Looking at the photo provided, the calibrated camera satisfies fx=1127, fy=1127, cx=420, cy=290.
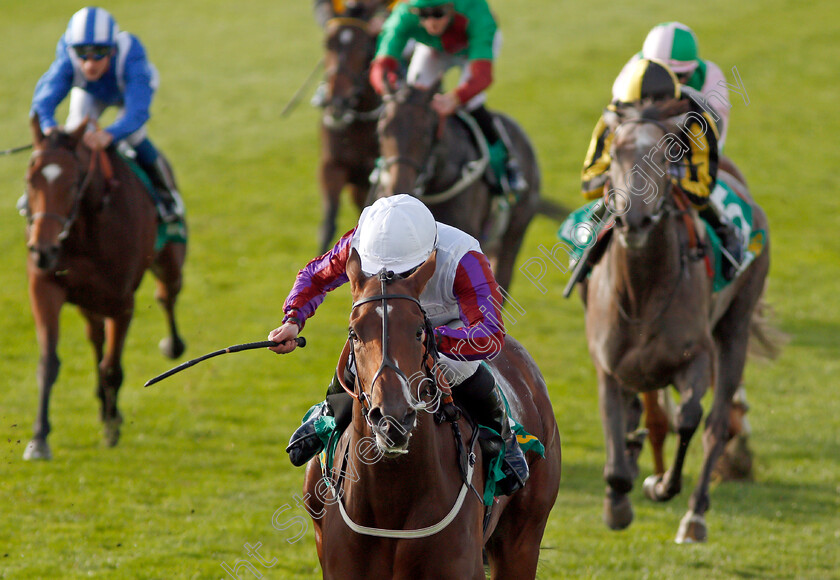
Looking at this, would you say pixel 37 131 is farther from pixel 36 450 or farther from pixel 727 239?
pixel 727 239

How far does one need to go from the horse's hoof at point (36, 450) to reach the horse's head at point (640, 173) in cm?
404

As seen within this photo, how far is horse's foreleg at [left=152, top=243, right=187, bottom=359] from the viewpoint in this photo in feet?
28.5

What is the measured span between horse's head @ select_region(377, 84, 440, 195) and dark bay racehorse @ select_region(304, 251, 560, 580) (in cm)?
425

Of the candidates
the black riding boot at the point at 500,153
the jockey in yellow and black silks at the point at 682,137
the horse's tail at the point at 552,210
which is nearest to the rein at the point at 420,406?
the jockey in yellow and black silks at the point at 682,137

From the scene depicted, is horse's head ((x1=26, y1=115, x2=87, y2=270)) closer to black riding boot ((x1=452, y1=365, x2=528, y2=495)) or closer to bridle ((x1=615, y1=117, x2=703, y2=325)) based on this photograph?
bridle ((x1=615, y1=117, x2=703, y2=325))

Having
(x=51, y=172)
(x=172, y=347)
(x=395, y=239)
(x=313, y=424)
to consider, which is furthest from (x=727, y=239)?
(x=172, y=347)

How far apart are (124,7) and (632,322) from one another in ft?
78.2

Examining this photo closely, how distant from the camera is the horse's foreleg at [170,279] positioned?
870 cm

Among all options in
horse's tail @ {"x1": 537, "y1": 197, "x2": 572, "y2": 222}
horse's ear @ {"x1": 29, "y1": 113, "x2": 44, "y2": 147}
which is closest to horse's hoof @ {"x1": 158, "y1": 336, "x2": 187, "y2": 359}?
horse's ear @ {"x1": 29, "y1": 113, "x2": 44, "y2": 147}

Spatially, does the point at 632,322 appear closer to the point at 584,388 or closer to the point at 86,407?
the point at 584,388

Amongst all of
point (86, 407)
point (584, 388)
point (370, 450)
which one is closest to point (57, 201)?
point (86, 407)

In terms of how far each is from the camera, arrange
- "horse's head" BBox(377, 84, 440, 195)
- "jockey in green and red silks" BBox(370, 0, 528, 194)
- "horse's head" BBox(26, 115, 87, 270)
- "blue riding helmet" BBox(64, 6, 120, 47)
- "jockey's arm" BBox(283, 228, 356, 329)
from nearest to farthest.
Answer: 1. "jockey's arm" BBox(283, 228, 356, 329)
2. "horse's head" BBox(26, 115, 87, 270)
3. "blue riding helmet" BBox(64, 6, 120, 47)
4. "horse's head" BBox(377, 84, 440, 195)
5. "jockey in green and red silks" BBox(370, 0, 528, 194)

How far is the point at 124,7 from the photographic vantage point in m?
27.2

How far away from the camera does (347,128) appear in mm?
11281
